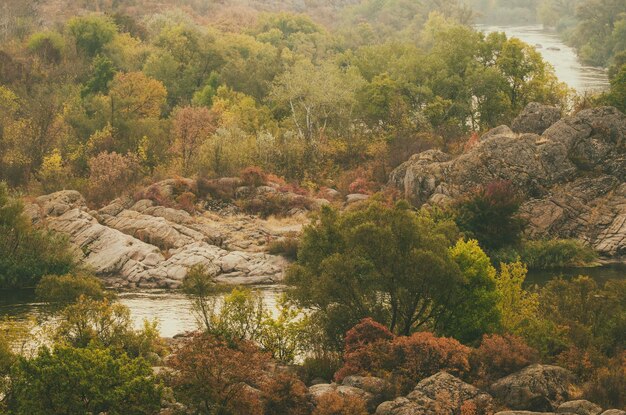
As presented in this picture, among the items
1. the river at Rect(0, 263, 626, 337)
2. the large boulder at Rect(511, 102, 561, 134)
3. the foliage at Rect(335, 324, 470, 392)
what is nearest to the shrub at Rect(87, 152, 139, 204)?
the river at Rect(0, 263, 626, 337)

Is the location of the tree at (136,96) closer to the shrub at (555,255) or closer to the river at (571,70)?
the shrub at (555,255)

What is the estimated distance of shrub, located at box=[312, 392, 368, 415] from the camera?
40.5 m

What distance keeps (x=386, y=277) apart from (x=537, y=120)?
143 ft

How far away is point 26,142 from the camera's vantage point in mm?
94125

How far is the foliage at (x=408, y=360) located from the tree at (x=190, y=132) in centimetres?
5049

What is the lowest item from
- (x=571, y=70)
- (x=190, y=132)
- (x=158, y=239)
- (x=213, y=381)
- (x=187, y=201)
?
(x=571, y=70)

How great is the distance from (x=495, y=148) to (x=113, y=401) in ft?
170

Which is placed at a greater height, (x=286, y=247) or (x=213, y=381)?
(x=213, y=381)

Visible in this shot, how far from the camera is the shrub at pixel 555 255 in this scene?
252ft

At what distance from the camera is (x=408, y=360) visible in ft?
149

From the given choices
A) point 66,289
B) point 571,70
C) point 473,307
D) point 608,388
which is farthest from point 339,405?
point 571,70

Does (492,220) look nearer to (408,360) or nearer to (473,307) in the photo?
(473,307)

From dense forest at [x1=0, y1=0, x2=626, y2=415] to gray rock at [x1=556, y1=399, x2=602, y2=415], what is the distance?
151 millimetres

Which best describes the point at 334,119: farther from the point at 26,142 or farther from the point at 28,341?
the point at 28,341
